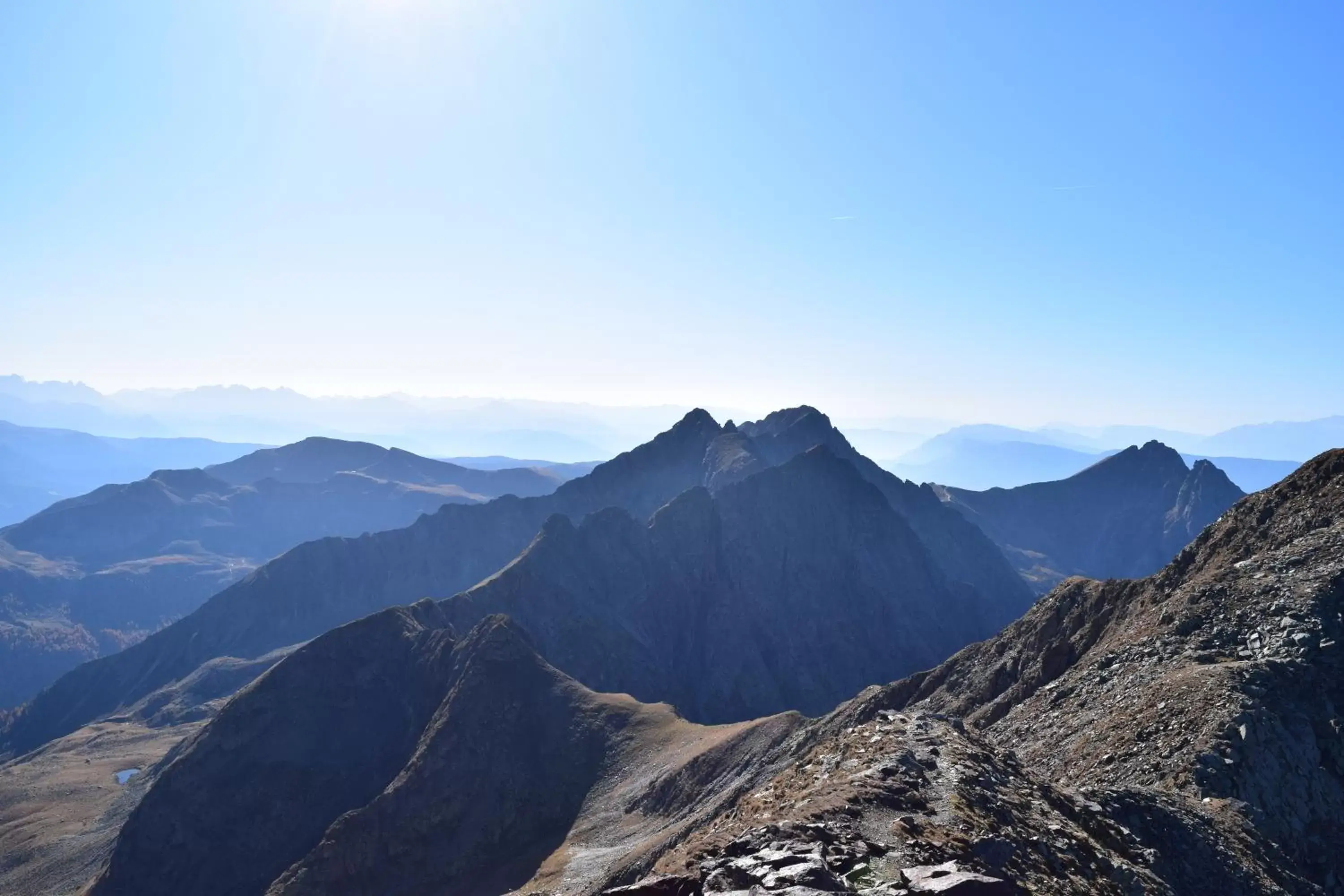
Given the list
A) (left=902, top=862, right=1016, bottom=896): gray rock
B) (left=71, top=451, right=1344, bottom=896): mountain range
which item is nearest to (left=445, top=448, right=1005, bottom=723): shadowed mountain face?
(left=71, top=451, right=1344, bottom=896): mountain range

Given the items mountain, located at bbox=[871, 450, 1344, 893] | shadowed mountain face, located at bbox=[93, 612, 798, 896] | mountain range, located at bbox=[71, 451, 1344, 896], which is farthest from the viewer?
shadowed mountain face, located at bbox=[93, 612, 798, 896]

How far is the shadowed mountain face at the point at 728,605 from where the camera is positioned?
152 m

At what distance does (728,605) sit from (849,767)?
6090 inches

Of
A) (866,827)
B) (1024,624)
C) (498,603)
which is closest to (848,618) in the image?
(498,603)

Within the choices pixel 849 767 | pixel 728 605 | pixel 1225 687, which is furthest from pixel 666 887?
pixel 728 605

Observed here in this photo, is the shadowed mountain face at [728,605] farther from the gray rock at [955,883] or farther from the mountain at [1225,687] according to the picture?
the gray rock at [955,883]

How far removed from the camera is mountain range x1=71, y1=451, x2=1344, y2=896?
Answer: 20.1 m

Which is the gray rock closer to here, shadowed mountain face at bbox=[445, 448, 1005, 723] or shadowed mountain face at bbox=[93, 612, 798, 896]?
shadowed mountain face at bbox=[93, 612, 798, 896]

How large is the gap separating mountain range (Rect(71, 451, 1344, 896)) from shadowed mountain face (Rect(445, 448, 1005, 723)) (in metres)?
35.0

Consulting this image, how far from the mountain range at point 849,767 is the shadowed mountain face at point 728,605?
35.0 metres

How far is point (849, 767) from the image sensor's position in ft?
79.3

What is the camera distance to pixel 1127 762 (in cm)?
3219

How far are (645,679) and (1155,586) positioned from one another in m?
112

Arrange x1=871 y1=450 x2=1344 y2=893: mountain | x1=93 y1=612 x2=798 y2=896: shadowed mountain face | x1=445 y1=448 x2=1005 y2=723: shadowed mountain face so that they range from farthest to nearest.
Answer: x1=445 y1=448 x2=1005 y2=723: shadowed mountain face → x1=93 y1=612 x2=798 y2=896: shadowed mountain face → x1=871 y1=450 x2=1344 y2=893: mountain
